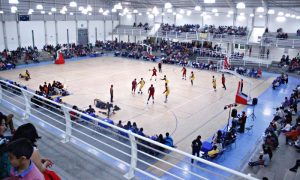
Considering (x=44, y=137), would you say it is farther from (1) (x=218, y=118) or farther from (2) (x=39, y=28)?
(2) (x=39, y=28)

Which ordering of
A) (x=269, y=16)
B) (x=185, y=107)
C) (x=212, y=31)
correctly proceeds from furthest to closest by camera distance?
(x=212, y=31) → (x=269, y=16) → (x=185, y=107)

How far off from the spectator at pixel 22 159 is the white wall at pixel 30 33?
42.3 m

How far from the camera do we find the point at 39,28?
42156 mm

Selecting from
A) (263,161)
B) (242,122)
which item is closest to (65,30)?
(242,122)

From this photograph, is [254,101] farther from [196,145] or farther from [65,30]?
[65,30]

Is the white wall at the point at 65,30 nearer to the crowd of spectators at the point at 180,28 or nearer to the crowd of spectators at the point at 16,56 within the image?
the crowd of spectators at the point at 16,56

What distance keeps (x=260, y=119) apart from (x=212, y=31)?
26.8 metres

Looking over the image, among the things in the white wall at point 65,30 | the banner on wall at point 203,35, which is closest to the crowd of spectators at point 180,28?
the banner on wall at point 203,35

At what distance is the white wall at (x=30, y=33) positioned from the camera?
40213 millimetres

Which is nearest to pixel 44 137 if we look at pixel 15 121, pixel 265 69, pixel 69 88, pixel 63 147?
pixel 63 147

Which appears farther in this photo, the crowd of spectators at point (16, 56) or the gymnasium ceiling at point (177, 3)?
the gymnasium ceiling at point (177, 3)

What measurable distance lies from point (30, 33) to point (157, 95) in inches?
1156

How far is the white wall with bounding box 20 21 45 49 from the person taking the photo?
4021cm

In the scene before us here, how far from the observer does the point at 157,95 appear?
20797 millimetres
